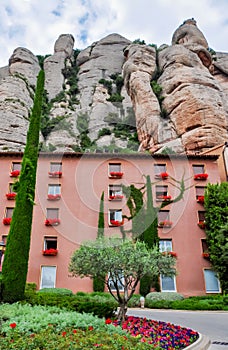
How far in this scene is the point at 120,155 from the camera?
82.1 ft

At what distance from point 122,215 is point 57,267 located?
20.6 feet

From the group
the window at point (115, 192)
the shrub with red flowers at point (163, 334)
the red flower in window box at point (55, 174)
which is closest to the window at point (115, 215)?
the window at point (115, 192)

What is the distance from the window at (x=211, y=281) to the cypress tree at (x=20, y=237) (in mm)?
13914

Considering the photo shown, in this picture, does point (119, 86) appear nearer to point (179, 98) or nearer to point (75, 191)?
point (179, 98)

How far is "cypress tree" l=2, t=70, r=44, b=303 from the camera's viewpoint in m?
11.6

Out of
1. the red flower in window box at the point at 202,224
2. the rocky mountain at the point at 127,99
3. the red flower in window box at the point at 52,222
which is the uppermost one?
the rocky mountain at the point at 127,99

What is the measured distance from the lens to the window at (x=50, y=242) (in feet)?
70.6

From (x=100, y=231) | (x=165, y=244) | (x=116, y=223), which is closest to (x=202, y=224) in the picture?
(x=165, y=244)

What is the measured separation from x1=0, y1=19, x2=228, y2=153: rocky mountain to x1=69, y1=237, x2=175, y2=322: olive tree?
72.6 ft

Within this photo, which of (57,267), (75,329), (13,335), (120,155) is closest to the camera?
(13,335)

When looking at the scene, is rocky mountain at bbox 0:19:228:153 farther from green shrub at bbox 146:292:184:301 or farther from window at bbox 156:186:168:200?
green shrub at bbox 146:292:184:301

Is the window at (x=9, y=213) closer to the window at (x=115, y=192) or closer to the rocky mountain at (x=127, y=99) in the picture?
the window at (x=115, y=192)

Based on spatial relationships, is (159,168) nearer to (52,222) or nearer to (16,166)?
(52,222)

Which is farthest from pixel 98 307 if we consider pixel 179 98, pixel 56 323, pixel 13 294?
pixel 179 98
